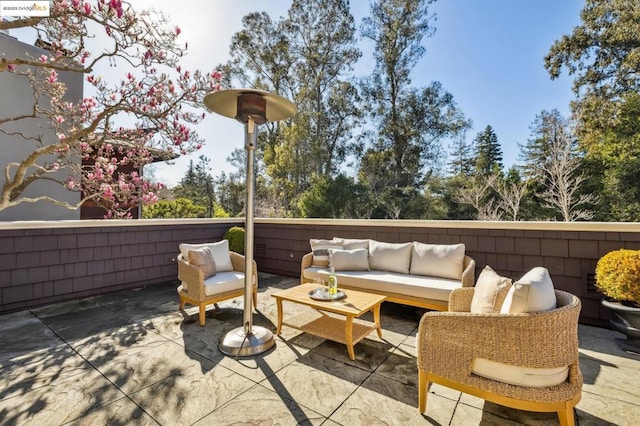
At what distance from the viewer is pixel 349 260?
4328 mm

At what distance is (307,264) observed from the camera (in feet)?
14.8

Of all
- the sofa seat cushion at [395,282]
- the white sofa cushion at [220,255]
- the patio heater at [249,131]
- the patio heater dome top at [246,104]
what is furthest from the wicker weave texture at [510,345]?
the white sofa cushion at [220,255]

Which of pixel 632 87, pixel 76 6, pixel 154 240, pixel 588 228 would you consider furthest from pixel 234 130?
pixel 632 87

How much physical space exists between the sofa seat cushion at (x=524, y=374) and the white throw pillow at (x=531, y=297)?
1.03ft

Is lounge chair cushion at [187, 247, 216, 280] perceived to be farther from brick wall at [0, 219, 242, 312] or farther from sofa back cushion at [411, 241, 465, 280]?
sofa back cushion at [411, 241, 465, 280]

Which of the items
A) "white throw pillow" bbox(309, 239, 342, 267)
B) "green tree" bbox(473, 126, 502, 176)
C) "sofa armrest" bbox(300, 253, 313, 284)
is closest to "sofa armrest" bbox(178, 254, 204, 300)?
"sofa armrest" bbox(300, 253, 313, 284)

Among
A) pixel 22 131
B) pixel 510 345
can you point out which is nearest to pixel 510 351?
pixel 510 345

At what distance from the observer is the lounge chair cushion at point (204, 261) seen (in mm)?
3742

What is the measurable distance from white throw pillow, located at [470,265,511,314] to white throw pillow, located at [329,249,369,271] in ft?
6.75

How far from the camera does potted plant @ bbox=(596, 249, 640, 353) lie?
2.79 m

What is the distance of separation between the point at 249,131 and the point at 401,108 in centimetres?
1539

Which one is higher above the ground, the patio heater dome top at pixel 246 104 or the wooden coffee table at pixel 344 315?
the patio heater dome top at pixel 246 104

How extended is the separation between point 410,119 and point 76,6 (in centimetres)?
1536

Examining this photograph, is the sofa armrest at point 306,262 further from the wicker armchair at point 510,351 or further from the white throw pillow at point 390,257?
the wicker armchair at point 510,351
